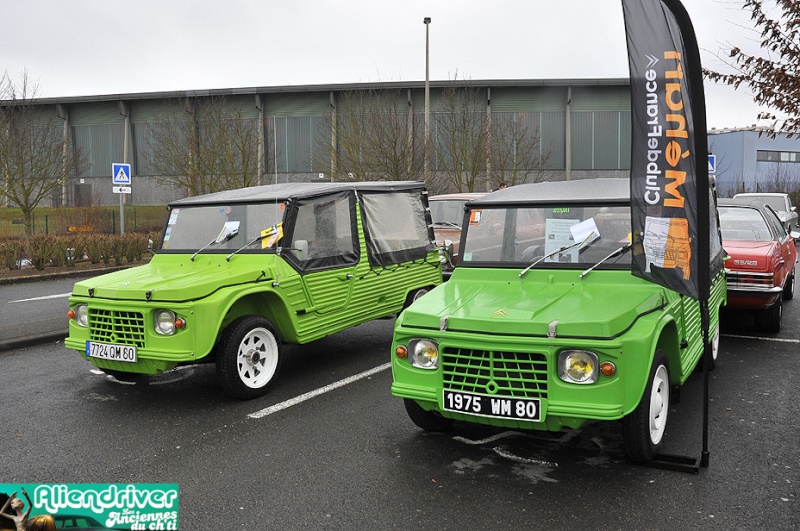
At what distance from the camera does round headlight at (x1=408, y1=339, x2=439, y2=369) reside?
4730 millimetres

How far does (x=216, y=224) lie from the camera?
754 centimetres

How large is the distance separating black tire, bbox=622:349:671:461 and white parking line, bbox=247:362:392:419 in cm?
292

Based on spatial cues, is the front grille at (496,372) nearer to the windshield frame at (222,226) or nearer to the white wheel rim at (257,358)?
the white wheel rim at (257,358)

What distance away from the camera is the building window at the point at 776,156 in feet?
221

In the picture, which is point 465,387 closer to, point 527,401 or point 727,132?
point 527,401

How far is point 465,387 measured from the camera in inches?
180

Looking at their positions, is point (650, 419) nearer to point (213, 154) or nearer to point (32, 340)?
point (32, 340)

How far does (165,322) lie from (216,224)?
1727mm

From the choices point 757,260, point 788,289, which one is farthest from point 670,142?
point 788,289

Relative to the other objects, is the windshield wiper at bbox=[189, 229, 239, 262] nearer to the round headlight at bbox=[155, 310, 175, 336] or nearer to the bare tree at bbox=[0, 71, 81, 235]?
the round headlight at bbox=[155, 310, 175, 336]

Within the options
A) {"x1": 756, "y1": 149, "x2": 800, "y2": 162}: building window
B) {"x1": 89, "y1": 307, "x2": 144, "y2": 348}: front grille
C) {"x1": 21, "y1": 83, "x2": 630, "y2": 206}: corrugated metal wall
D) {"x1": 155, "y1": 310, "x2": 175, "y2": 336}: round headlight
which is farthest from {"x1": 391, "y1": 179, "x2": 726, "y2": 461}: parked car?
{"x1": 756, "y1": 149, "x2": 800, "y2": 162}: building window

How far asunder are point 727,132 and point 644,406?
232 ft

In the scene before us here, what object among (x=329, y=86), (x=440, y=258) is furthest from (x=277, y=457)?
(x=329, y=86)

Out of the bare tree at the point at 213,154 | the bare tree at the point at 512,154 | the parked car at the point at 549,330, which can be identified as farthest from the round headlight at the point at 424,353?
the bare tree at the point at 512,154
